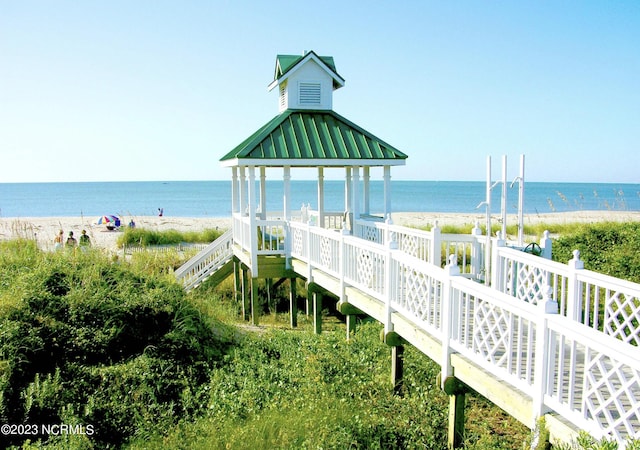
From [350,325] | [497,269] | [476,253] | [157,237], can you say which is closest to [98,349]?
[350,325]

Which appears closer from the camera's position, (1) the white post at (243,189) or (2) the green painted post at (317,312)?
(2) the green painted post at (317,312)

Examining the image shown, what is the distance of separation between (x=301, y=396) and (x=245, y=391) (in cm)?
80

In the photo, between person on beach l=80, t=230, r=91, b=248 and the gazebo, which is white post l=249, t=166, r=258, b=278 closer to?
the gazebo

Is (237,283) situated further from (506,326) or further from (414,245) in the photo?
(506,326)

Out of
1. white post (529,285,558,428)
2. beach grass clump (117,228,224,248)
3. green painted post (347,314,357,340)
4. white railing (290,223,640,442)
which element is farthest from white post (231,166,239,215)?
white post (529,285,558,428)

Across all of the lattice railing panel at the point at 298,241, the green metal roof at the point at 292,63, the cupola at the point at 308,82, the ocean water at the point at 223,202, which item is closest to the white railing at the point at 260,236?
the lattice railing panel at the point at 298,241

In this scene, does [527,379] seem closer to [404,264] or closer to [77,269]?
[404,264]

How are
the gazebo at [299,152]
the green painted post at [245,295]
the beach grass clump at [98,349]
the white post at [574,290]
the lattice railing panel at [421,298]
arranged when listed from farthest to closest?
1. the green painted post at [245,295]
2. the gazebo at [299,152]
3. the beach grass clump at [98,349]
4. the lattice railing panel at [421,298]
5. the white post at [574,290]

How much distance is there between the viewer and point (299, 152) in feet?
42.3

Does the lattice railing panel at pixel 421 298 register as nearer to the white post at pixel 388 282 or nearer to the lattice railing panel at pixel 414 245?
A: the white post at pixel 388 282

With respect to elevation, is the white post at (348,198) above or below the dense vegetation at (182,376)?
above

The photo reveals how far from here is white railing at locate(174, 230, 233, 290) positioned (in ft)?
51.7

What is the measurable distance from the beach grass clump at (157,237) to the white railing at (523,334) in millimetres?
14597

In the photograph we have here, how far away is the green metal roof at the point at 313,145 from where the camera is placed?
12.7 m
